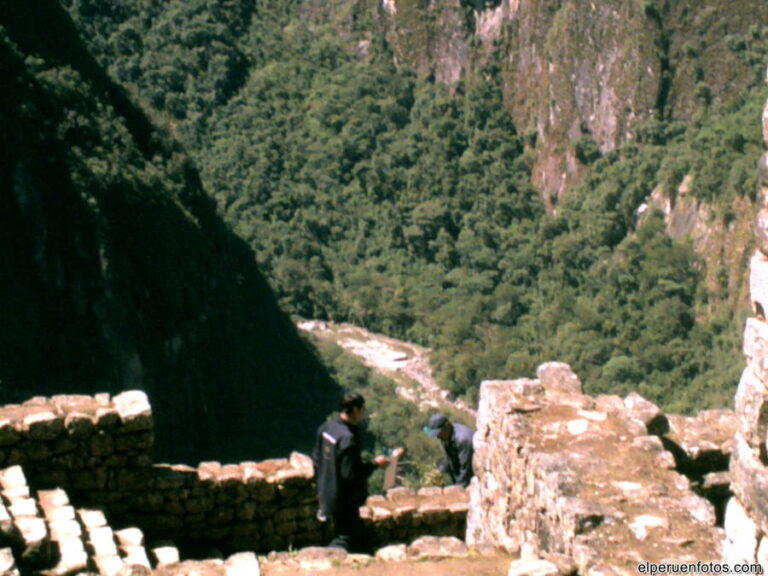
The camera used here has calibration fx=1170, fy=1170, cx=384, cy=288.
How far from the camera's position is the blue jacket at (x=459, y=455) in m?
11.2

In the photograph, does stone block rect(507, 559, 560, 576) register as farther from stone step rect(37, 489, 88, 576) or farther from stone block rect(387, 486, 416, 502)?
stone block rect(387, 486, 416, 502)

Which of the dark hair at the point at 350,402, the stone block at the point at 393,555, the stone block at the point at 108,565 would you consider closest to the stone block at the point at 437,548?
the stone block at the point at 393,555

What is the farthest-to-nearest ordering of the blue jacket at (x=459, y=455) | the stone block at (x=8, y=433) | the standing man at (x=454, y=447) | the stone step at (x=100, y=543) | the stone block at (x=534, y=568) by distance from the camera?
the blue jacket at (x=459, y=455)
the standing man at (x=454, y=447)
the stone block at (x=8, y=433)
the stone step at (x=100, y=543)
the stone block at (x=534, y=568)

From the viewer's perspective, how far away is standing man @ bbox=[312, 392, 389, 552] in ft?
29.8

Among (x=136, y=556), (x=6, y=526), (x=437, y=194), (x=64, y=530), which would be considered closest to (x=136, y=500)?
(x=136, y=556)

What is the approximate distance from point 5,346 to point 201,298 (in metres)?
17.7

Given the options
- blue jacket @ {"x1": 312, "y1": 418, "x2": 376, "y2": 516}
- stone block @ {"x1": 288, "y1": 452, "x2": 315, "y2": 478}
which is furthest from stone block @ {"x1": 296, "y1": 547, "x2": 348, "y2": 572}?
stone block @ {"x1": 288, "y1": 452, "x2": 315, "y2": 478}

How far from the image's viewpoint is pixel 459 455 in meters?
11.4

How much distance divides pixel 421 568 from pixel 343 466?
4.64 feet

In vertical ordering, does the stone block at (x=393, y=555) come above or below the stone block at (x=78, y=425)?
below

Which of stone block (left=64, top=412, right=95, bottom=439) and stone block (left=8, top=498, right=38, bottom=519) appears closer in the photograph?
stone block (left=8, top=498, right=38, bottom=519)

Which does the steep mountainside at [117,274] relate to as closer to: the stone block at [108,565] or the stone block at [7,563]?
the stone block at [108,565]

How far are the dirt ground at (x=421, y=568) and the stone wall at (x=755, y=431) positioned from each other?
2761mm

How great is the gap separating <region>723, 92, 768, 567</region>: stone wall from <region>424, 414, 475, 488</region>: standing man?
5.82 meters
